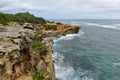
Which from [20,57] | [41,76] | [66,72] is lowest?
[66,72]

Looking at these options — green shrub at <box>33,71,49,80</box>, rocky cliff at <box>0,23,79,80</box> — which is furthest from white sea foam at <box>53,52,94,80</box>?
green shrub at <box>33,71,49,80</box>

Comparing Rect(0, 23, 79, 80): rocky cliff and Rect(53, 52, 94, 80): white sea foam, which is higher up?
Rect(0, 23, 79, 80): rocky cliff

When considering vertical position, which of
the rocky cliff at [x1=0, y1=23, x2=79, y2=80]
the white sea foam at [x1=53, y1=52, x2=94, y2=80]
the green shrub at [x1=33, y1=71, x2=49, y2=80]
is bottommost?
the white sea foam at [x1=53, y1=52, x2=94, y2=80]

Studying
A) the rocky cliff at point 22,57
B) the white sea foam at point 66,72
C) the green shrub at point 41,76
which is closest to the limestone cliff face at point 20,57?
the rocky cliff at point 22,57

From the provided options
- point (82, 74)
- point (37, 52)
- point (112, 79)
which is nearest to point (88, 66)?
point (82, 74)

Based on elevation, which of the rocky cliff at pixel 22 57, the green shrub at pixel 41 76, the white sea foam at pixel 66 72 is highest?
the rocky cliff at pixel 22 57

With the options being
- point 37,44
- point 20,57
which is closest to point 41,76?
point 20,57

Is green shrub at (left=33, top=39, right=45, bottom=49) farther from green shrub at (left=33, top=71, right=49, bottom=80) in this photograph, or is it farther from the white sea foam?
the white sea foam

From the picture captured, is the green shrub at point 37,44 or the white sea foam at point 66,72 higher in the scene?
the green shrub at point 37,44

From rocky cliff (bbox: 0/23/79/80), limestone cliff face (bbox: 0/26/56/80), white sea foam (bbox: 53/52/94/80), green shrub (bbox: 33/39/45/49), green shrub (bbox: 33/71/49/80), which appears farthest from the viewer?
white sea foam (bbox: 53/52/94/80)

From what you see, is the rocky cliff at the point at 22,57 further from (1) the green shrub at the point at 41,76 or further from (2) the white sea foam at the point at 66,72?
(2) the white sea foam at the point at 66,72

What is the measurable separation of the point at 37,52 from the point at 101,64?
24073mm

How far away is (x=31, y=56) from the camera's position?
2291cm

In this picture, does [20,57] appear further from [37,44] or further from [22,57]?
[37,44]
